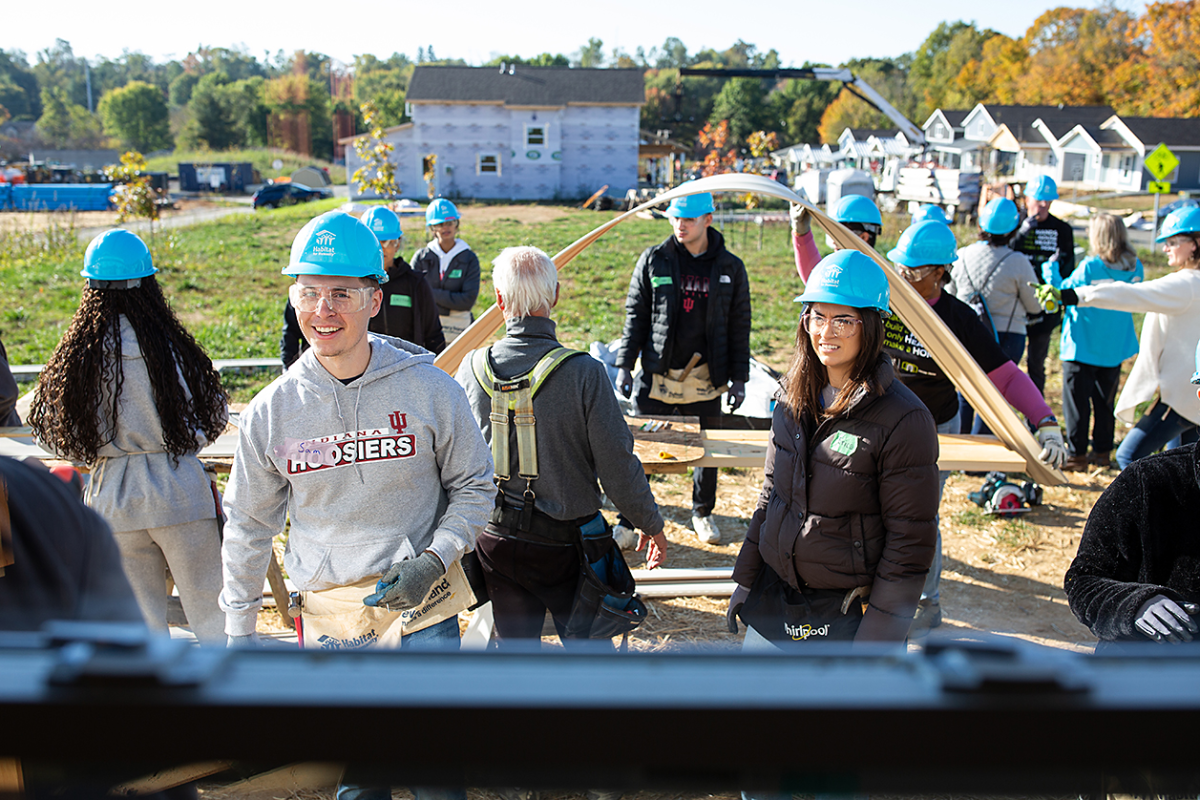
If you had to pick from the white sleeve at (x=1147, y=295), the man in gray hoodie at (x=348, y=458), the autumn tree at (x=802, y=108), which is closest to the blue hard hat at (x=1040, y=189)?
the white sleeve at (x=1147, y=295)

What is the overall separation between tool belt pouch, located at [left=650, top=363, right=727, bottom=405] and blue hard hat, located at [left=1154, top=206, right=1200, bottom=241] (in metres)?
2.97

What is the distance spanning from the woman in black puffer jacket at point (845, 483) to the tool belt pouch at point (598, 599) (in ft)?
1.85

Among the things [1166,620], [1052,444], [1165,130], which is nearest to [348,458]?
[1166,620]

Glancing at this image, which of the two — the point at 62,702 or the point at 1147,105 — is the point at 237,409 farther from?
A: the point at 1147,105

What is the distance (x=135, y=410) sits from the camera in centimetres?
345

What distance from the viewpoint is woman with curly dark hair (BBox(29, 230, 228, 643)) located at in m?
3.39

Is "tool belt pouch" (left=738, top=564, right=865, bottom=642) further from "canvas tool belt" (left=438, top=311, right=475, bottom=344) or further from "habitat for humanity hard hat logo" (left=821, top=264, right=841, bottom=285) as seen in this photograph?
"canvas tool belt" (left=438, top=311, right=475, bottom=344)

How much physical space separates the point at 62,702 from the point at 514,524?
297 cm

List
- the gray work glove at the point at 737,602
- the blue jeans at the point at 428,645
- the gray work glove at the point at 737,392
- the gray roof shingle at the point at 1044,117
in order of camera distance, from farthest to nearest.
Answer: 1. the gray roof shingle at the point at 1044,117
2. the gray work glove at the point at 737,392
3. the gray work glove at the point at 737,602
4. the blue jeans at the point at 428,645

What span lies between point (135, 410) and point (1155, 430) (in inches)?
236

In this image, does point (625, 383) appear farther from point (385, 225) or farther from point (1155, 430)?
point (1155, 430)

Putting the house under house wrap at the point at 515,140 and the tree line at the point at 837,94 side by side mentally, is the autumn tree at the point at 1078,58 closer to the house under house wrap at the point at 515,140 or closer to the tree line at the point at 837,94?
the tree line at the point at 837,94

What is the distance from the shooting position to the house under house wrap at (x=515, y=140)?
49.3 meters

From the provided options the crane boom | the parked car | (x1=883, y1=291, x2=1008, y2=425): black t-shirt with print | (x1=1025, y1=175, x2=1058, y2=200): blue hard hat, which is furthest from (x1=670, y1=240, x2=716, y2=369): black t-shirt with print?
the parked car
